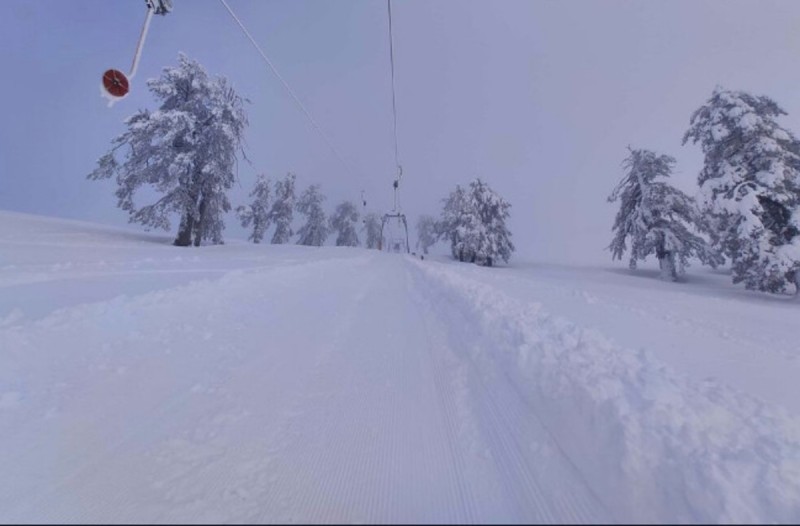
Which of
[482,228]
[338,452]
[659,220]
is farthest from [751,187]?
[482,228]

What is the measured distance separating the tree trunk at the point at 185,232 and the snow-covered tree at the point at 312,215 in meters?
33.2

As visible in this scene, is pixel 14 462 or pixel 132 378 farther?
pixel 132 378

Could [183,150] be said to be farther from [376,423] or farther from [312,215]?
[312,215]

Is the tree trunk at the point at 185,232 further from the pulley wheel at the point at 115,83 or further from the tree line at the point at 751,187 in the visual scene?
the tree line at the point at 751,187

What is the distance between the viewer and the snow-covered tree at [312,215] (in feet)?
179

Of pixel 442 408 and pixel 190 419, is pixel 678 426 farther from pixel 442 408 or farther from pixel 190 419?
pixel 190 419

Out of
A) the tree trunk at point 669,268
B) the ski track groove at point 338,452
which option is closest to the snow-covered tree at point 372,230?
the tree trunk at point 669,268

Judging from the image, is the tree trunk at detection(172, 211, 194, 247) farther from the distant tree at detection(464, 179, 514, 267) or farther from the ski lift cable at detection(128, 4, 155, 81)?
the distant tree at detection(464, 179, 514, 267)

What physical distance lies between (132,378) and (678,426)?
162 inches

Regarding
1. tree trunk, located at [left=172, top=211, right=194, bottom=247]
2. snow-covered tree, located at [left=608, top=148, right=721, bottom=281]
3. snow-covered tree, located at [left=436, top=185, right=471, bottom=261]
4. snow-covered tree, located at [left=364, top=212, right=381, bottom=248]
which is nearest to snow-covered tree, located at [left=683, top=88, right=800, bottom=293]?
snow-covered tree, located at [left=608, top=148, right=721, bottom=281]

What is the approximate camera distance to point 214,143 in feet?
69.5

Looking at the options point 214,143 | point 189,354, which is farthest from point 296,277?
point 214,143

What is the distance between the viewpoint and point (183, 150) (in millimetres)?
20797

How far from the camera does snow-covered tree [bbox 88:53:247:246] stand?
19844mm
